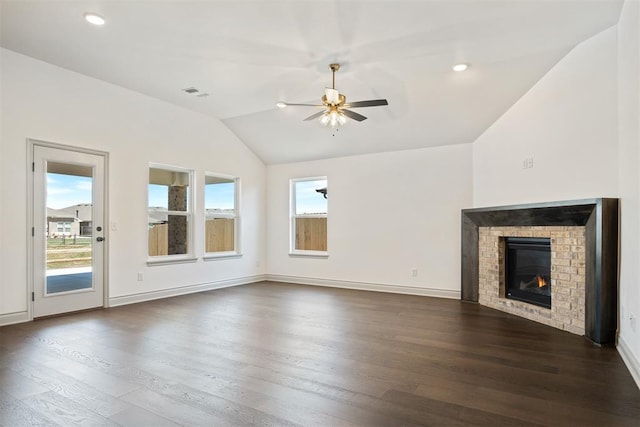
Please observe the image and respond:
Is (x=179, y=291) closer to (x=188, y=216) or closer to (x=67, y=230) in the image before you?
(x=188, y=216)

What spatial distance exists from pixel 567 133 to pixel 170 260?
5591mm

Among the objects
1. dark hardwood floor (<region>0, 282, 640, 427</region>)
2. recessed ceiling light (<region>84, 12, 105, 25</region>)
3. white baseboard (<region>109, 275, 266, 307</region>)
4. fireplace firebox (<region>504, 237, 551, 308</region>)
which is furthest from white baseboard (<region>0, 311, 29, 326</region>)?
fireplace firebox (<region>504, 237, 551, 308</region>)

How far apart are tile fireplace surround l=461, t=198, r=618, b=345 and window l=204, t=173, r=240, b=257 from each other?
4286mm

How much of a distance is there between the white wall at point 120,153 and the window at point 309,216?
806 mm

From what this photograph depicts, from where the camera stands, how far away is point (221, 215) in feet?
22.6

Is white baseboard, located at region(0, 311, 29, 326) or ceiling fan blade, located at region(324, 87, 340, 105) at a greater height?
ceiling fan blade, located at region(324, 87, 340, 105)

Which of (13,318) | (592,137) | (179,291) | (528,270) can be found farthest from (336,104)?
(13,318)

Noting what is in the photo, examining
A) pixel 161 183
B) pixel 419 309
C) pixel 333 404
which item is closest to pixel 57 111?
pixel 161 183

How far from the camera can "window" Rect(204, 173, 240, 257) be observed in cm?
666

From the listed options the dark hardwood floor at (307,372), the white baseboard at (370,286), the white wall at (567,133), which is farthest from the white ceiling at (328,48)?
the dark hardwood floor at (307,372)

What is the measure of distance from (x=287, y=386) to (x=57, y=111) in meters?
4.39

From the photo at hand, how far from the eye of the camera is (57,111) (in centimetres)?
455

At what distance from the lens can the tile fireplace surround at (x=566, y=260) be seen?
10.9ft

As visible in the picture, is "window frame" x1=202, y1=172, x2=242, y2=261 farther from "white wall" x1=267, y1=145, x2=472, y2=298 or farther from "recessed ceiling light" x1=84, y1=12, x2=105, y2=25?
"recessed ceiling light" x1=84, y1=12, x2=105, y2=25
